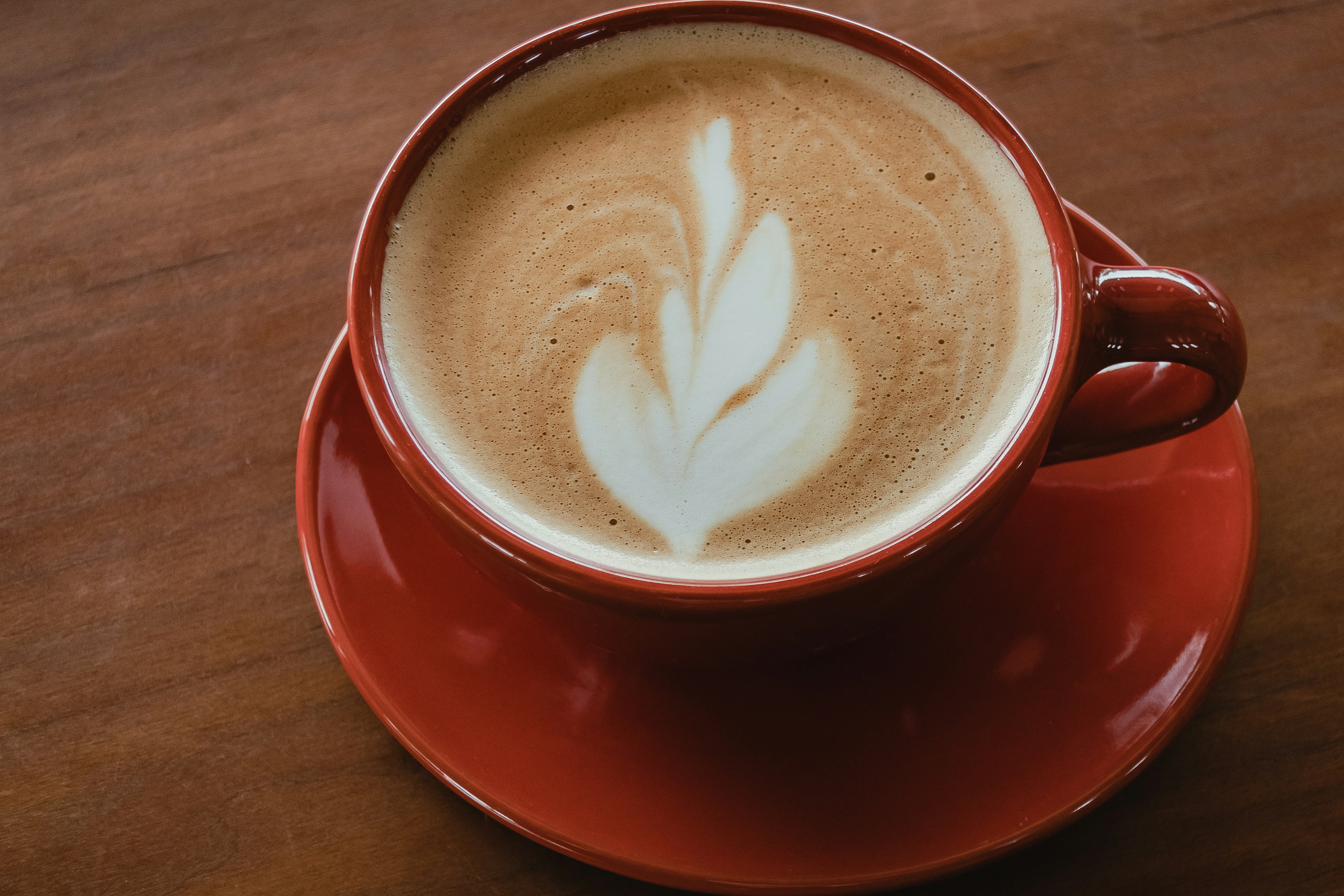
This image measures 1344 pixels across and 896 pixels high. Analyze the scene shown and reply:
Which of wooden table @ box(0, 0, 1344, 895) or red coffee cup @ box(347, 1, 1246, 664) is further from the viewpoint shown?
wooden table @ box(0, 0, 1344, 895)

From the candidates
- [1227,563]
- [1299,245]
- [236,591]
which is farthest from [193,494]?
[1299,245]

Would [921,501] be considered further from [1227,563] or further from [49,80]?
[49,80]

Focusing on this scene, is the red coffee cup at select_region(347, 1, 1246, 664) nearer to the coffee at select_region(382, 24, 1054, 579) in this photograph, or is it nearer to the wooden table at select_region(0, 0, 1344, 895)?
the coffee at select_region(382, 24, 1054, 579)

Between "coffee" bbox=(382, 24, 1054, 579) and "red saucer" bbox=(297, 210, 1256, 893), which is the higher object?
"coffee" bbox=(382, 24, 1054, 579)

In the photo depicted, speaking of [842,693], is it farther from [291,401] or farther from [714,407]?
[291,401]

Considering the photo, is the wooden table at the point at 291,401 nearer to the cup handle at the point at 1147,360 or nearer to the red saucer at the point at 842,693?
the red saucer at the point at 842,693

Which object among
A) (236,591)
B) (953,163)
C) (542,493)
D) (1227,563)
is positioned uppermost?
(953,163)

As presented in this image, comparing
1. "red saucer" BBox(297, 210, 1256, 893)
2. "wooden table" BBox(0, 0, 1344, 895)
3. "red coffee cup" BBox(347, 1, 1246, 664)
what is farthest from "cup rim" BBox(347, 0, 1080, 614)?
"wooden table" BBox(0, 0, 1344, 895)

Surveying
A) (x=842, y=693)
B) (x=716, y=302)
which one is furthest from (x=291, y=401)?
(x=842, y=693)
